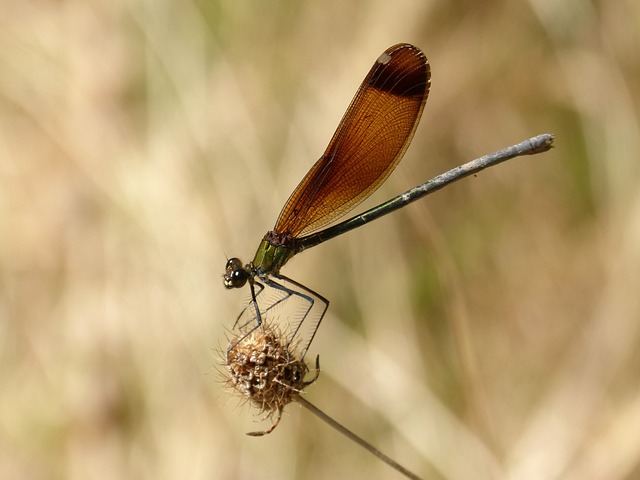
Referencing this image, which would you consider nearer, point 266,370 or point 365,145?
point 266,370

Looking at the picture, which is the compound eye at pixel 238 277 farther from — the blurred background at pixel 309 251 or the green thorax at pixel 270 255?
the blurred background at pixel 309 251

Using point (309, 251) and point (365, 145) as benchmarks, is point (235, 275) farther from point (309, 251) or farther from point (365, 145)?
point (309, 251)

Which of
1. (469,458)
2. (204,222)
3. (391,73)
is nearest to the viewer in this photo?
(391,73)

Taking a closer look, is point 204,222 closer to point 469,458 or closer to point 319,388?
point 319,388

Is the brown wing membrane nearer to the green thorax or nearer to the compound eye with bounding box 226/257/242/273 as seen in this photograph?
the green thorax

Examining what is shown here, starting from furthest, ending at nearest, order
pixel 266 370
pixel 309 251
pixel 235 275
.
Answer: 1. pixel 309 251
2. pixel 235 275
3. pixel 266 370

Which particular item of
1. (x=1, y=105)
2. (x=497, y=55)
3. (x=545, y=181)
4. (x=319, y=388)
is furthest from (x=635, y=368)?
(x=1, y=105)

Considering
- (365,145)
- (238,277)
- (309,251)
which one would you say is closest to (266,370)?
(238,277)
